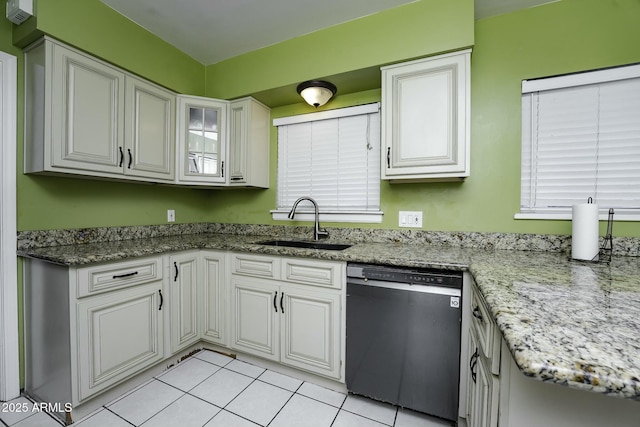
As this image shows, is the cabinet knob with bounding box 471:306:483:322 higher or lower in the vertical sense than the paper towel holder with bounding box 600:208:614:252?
lower

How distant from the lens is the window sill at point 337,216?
2.08m

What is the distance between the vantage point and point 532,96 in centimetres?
170

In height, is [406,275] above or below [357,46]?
below

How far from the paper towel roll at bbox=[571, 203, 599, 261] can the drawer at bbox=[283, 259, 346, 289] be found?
4.06 feet

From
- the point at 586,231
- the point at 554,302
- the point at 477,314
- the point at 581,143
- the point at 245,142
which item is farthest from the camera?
the point at 245,142

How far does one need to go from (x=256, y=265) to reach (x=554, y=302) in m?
1.58

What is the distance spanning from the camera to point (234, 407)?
1497mm

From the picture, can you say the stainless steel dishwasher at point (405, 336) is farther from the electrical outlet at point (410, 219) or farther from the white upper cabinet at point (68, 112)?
the white upper cabinet at point (68, 112)

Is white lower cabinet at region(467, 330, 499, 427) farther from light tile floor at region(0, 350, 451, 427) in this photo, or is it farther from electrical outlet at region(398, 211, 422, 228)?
electrical outlet at region(398, 211, 422, 228)

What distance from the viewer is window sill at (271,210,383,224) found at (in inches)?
82.0

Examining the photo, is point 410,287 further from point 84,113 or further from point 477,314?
point 84,113

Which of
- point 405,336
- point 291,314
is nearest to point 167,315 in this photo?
point 291,314

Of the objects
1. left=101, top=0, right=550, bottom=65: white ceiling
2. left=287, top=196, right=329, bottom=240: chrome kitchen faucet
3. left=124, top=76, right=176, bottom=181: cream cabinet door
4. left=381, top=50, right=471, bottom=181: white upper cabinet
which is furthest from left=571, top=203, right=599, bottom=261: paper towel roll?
left=124, top=76, right=176, bottom=181: cream cabinet door

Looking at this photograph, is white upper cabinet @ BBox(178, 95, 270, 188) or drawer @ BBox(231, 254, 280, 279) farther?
white upper cabinet @ BBox(178, 95, 270, 188)
